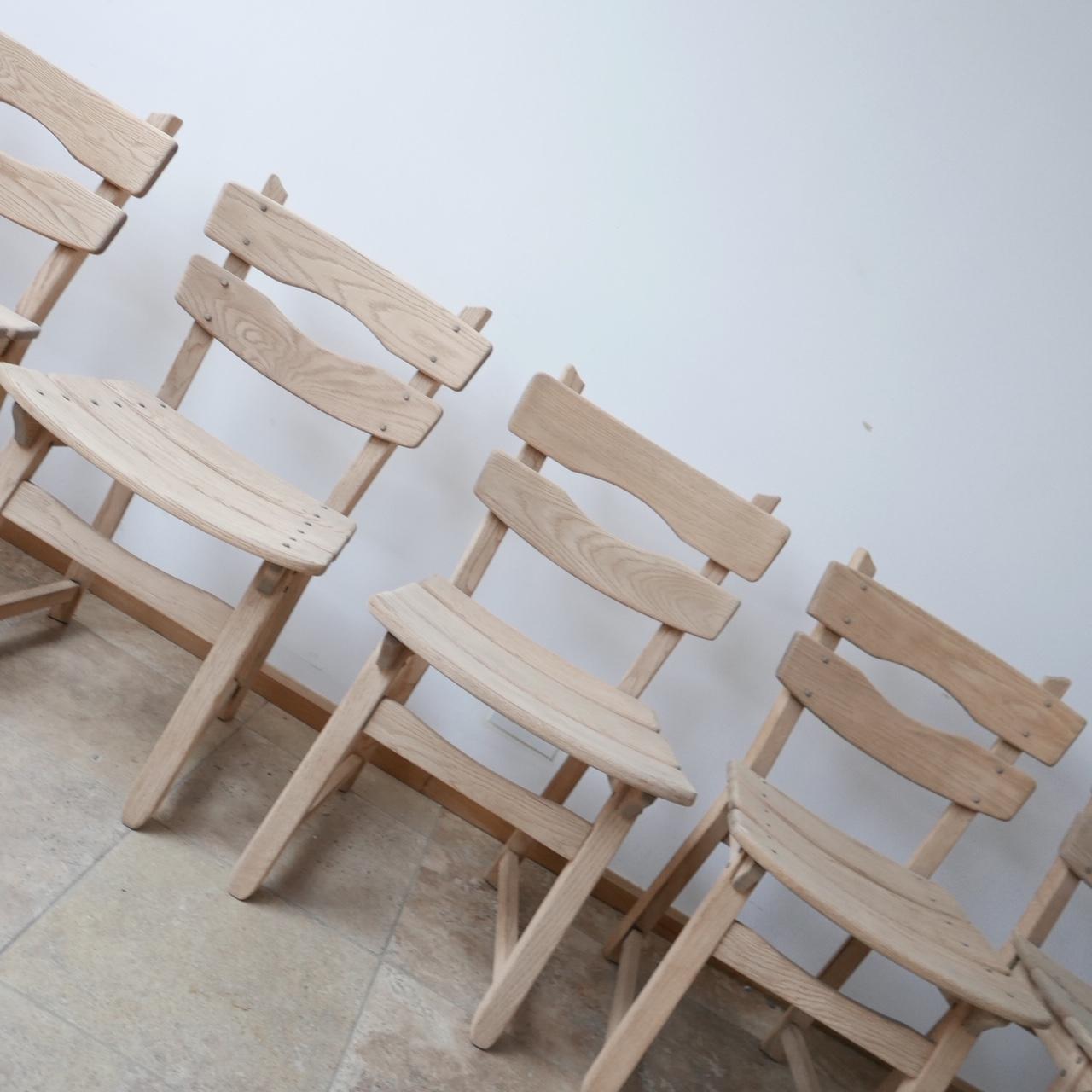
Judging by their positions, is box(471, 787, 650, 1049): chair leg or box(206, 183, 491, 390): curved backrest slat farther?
box(206, 183, 491, 390): curved backrest slat

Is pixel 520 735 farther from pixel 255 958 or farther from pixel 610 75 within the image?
pixel 610 75

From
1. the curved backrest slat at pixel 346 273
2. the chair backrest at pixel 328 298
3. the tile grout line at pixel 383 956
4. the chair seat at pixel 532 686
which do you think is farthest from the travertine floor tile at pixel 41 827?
the curved backrest slat at pixel 346 273

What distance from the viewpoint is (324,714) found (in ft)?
6.11

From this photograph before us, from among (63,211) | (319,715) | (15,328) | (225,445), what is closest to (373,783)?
(319,715)

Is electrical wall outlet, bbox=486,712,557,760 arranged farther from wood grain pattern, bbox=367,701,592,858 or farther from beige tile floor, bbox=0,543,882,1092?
wood grain pattern, bbox=367,701,592,858

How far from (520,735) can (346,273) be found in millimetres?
843

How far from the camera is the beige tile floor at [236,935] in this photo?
112 cm

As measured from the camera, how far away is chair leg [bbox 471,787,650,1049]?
4.24 ft

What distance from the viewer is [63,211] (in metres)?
1.51

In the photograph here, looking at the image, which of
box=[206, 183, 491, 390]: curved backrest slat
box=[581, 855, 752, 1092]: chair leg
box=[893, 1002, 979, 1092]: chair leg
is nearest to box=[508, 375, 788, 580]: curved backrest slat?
box=[206, 183, 491, 390]: curved backrest slat

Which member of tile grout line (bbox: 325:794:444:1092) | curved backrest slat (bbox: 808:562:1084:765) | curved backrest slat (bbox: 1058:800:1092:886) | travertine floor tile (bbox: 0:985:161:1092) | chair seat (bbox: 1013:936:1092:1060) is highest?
curved backrest slat (bbox: 808:562:1084:765)

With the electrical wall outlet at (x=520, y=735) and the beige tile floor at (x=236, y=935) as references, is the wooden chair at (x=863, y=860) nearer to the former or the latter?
the beige tile floor at (x=236, y=935)

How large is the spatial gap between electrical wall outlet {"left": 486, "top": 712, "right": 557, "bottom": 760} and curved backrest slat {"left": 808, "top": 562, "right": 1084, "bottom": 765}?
55cm

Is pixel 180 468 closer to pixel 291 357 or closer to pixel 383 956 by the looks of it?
pixel 291 357
